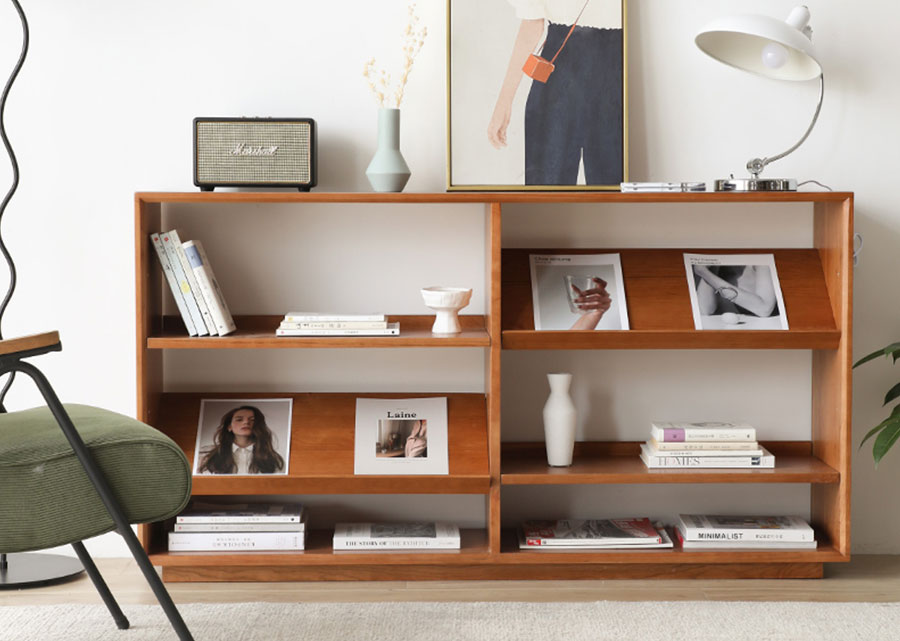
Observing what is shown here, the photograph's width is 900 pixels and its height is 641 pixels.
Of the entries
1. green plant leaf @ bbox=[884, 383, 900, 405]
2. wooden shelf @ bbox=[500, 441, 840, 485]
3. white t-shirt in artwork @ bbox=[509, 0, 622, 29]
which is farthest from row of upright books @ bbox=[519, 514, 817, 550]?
white t-shirt in artwork @ bbox=[509, 0, 622, 29]

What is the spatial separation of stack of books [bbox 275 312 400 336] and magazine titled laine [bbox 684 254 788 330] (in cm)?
86

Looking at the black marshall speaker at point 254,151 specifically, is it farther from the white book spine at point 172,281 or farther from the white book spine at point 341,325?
the white book spine at point 341,325

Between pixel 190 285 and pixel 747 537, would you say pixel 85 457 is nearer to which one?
pixel 190 285

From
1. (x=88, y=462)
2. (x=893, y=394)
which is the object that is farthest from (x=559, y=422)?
(x=88, y=462)

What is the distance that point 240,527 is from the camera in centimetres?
255

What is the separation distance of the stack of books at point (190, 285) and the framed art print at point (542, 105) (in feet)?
2.40

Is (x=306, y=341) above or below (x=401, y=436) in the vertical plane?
above

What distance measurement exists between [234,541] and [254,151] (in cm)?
105

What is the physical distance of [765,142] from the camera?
2760 millimetres

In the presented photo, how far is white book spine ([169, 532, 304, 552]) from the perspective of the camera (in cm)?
253

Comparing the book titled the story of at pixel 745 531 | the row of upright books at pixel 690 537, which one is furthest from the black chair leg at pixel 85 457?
the book titled the story of at pixel 745 531

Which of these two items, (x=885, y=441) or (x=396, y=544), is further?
(x=396, y=544)

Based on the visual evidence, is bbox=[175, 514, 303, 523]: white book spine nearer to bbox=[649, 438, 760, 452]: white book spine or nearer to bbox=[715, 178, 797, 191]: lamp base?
bbox=[649, 438, 760, 452]: white book spine

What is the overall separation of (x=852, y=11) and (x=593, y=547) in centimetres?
170
